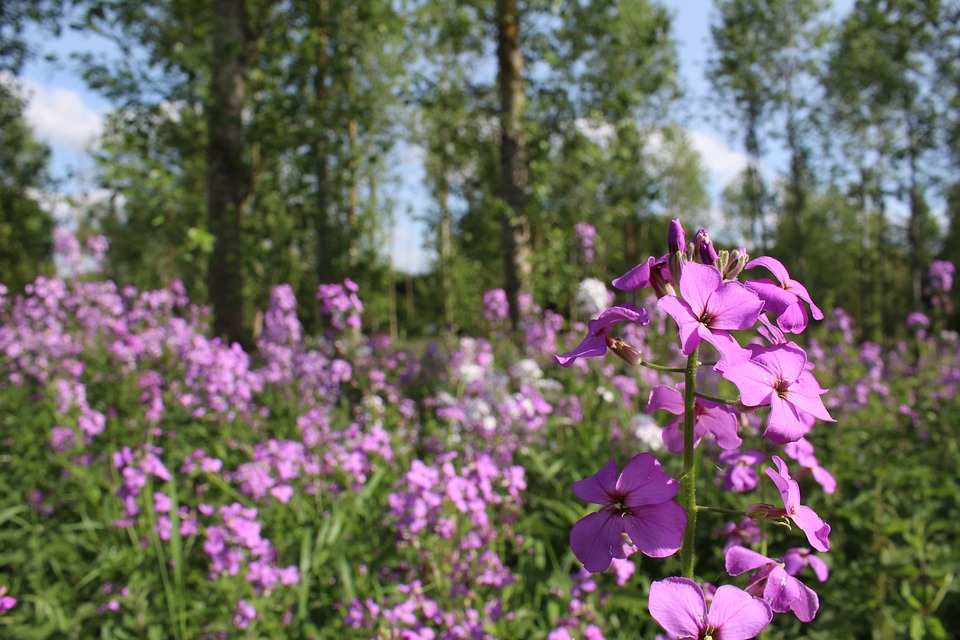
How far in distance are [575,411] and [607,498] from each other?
3.69 metres

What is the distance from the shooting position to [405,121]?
18266 millimetres

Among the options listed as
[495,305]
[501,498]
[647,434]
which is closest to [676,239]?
[501,498]

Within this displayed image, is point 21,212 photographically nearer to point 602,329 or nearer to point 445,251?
point 445,251

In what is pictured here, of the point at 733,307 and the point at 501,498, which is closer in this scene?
the point at 733,307

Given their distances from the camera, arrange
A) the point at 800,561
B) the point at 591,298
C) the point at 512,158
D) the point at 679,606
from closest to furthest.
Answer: the point at 679,606, the point at 800,561, the point at 591,298, the point at 512,158

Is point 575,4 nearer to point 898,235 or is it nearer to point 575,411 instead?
point 575,411

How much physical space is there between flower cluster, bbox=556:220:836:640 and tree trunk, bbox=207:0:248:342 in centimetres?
673

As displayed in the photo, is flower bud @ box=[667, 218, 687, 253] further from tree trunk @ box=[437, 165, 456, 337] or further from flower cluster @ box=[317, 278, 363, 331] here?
tree trunk @ box=[437, 165, 456, 337]

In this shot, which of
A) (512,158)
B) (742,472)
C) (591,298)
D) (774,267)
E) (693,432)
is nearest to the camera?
(693,432)

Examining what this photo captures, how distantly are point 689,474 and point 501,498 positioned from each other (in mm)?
1930

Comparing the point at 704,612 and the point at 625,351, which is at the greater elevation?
the point at 625,351

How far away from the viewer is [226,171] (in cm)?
724

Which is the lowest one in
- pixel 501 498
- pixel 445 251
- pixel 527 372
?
pixel 501 498

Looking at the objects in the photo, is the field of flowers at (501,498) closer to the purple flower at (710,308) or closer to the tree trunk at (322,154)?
the purple flower at (710,308)
